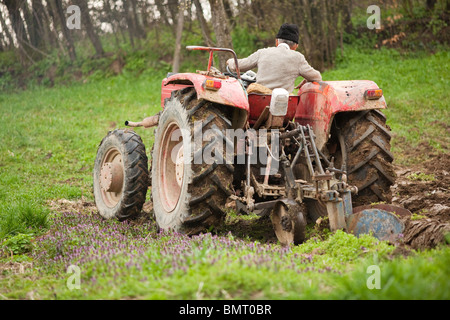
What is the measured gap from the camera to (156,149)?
6.03 metres

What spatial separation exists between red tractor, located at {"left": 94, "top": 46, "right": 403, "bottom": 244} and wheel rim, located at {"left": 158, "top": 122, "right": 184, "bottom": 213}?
0.01 meters

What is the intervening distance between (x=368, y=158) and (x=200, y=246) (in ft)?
7.47

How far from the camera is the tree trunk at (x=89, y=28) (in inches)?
920

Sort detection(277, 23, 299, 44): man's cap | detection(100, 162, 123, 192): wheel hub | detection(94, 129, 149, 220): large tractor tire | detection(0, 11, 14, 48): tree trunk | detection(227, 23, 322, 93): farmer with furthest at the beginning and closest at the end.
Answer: detection(0, 11, 14, 48): tree trunk → detection(100, 162, 123, 192): wheel hub → detection(94, 129, 149, 220): large tractor tire → detection(277, 23, 299, 44): man's cap → detection(227, 23, 322, 93): farmer

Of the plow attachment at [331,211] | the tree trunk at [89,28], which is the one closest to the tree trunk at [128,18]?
the tree trunk at [89,28]

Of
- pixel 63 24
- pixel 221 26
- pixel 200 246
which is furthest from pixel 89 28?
pixel 200 246

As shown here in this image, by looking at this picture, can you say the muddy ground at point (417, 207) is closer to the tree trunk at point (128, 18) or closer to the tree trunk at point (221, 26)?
the tree trunk at point (221, 26)

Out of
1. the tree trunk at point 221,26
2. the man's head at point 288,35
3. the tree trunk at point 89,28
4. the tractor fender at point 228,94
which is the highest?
the tree trunk at point 89,28

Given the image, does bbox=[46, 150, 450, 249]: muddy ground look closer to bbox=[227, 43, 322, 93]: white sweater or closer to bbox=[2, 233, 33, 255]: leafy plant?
bbox=[2, 233, 33, 255]: leafy plant

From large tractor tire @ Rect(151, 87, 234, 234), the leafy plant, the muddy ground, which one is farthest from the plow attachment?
the leafy plant

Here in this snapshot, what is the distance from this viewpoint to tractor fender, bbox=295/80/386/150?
549cm

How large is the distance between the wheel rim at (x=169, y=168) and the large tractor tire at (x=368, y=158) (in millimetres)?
1910

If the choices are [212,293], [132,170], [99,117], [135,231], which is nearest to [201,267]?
[212,293]
